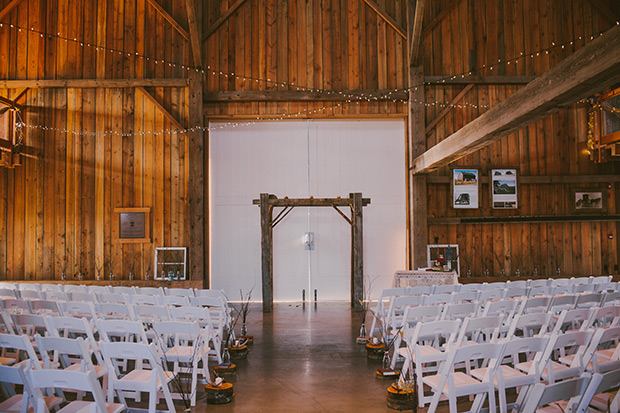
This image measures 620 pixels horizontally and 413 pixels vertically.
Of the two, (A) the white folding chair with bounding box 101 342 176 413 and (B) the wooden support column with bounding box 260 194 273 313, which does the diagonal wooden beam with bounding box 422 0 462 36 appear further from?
(A) the white folding chair with bounding box 101 342 176 413

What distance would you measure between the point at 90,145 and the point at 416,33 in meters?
8.09

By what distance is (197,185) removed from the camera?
1200 centimetres

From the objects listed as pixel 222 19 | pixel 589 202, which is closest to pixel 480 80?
pixel 589 202

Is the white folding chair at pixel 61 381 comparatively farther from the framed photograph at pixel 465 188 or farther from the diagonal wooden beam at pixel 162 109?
the framed photograph at pixel 465 188

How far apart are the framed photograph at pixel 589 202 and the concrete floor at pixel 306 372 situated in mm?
6607

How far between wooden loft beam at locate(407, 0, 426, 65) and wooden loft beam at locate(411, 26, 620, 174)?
3817 mm

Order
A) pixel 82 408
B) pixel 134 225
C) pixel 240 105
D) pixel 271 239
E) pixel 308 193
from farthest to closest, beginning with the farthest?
pixel 308 193 → pixel 240 105 → pixel 134 225 → pixel 271 239 → pixel 82 408

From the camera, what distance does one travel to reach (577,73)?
16.9ft

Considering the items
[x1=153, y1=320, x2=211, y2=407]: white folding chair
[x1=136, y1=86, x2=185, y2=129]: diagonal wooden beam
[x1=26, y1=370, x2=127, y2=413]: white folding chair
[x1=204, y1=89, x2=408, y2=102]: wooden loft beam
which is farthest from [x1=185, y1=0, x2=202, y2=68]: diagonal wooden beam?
[x1=26, y1=370, x2=127, y2=413]: white folding chair

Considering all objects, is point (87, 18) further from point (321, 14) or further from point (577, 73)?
point (577, 73)

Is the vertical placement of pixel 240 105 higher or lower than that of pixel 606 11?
lower

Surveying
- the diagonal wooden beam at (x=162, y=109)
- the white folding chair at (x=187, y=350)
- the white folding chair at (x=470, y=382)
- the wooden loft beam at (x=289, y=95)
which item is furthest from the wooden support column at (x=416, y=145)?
the white folding chair at (x=470, y=382)

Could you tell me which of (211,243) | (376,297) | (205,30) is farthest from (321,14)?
(376,297)

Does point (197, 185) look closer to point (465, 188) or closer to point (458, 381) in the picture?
point (465, 188)
